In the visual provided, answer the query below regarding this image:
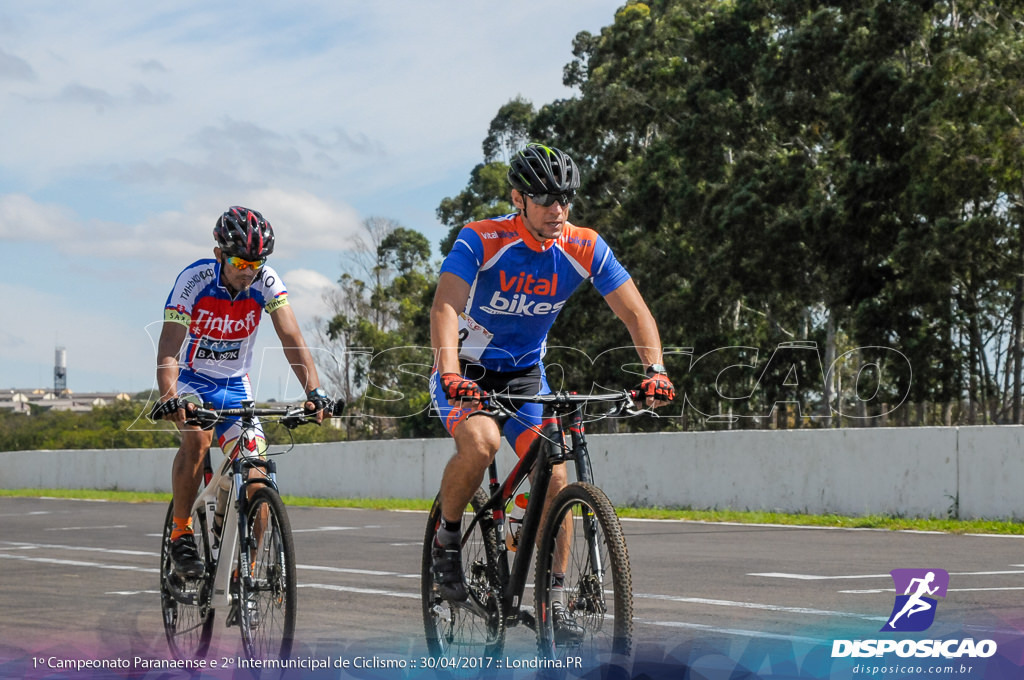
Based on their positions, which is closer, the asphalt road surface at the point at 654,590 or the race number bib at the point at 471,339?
the race number bib at the point at 471,339

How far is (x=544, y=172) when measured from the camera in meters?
5.60

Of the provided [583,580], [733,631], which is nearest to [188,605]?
[583,580]

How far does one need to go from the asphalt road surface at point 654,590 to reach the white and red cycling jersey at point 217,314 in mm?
1452

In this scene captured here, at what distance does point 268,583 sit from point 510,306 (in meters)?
1.63

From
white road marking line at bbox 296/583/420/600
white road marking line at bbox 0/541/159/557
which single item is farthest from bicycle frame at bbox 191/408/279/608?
white road marking line at bbox 0/541/159/557

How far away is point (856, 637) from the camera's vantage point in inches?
271

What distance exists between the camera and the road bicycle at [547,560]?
489 cm

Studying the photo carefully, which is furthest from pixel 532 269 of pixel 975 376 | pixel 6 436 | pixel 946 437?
pixel 6 436

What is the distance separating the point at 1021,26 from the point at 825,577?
23626 millimetres

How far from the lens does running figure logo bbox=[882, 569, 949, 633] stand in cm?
745

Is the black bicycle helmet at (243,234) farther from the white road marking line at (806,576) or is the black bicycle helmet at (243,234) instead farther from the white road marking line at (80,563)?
the white road marking line at (80,563)

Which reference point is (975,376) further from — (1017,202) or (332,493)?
(332,493)

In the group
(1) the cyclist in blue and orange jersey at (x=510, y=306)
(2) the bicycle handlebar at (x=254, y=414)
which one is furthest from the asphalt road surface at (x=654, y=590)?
(2) the bicycle handlebar at (x=254, y=414)

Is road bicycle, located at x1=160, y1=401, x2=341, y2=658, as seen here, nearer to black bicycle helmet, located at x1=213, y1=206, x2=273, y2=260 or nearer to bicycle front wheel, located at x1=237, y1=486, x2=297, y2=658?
bicycle front wheel, located at x1=237, y1=486, x2=297, y2=658
